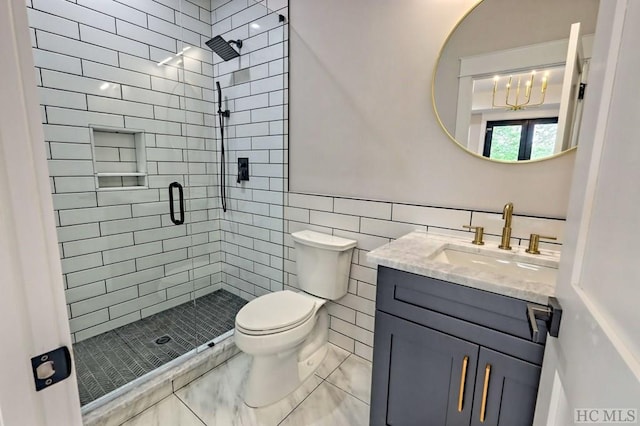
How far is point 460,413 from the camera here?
1047mm

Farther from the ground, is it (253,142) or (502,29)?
(502,29)

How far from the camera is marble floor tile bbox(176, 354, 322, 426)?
1495mm

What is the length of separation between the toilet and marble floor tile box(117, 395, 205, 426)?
0.94ft

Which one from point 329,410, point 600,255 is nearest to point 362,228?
point 329,410

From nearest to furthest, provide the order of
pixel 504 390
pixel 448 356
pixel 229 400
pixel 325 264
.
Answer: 1. pixel 504 390
2. pixel 448 356
3. pixel 229 400
4. pixel 325 264

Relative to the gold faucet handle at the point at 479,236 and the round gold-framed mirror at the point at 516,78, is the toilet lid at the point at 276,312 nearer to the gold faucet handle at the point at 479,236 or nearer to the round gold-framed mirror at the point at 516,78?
the gold faucet handle at the point at 479,236

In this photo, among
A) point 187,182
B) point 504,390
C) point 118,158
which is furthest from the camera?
point 187,182

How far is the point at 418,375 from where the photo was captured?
1.14 metres

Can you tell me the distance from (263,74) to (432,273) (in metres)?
1.85

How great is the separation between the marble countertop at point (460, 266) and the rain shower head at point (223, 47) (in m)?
1.94

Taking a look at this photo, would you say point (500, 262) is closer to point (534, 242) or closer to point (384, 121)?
point (534, 242)

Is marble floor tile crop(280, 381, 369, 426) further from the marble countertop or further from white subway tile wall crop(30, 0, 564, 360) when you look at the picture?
the marble countertop

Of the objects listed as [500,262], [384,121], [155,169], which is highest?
[384,121]

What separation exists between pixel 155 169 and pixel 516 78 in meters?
2.32
